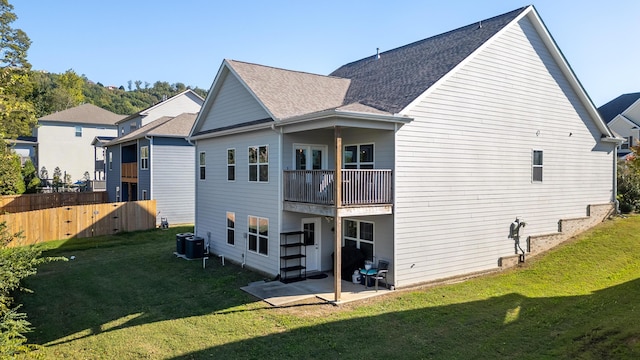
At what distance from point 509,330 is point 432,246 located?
4006 millimetres

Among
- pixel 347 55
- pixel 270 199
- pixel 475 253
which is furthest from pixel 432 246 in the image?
pixel 347 55

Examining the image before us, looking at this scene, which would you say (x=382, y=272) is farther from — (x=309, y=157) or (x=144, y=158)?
(x=144, y=158)

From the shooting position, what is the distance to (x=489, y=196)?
1416cm

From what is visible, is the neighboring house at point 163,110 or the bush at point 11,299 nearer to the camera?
the bush at point 11,299

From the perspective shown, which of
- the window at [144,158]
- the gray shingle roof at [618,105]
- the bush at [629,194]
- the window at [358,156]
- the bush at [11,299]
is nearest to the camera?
the bush at [11,299]

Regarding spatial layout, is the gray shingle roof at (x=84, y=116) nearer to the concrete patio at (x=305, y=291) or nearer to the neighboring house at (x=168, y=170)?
the neighboring house at (x=168, y=170)

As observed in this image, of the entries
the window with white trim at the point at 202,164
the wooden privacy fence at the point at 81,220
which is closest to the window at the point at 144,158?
the wooden privacy fence at the point at 81,220

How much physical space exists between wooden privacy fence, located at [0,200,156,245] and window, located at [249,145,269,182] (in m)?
11.9

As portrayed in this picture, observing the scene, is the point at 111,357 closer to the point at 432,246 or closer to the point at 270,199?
the point at 270,199

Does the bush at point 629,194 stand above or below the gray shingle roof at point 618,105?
below

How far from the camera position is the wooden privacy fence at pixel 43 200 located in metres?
27.6

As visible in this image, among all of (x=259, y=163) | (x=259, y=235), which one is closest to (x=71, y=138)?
(x=259, y=163)

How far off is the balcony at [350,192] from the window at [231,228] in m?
4.72

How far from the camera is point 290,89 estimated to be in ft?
51.2
